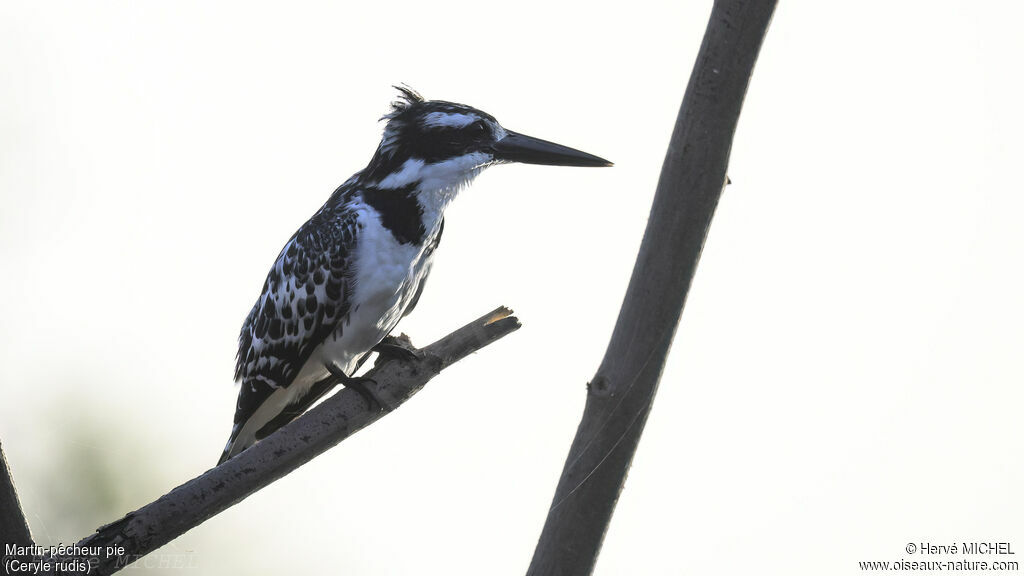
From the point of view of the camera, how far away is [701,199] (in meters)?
2.69

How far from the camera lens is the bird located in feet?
14.0

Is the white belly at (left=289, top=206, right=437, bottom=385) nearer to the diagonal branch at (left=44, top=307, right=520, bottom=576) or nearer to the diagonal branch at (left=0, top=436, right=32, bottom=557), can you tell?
the diagonal branch at (left=44, top=307, right=520, bottom=576)

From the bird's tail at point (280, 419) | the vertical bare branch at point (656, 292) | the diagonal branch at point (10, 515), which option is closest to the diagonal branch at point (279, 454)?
the diagonal branch at point (10, 515)

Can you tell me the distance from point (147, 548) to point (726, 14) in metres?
2.27

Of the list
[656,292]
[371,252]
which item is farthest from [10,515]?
[371,252]

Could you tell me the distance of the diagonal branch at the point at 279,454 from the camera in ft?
9.38

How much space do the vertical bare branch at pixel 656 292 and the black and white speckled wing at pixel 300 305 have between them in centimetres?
176

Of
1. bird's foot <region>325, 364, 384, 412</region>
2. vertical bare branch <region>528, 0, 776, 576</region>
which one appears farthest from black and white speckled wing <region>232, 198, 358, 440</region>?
vertical bare branch <region>528, 0, 776, 576</region>

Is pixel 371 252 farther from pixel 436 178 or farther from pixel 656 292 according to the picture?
pixel 656 292

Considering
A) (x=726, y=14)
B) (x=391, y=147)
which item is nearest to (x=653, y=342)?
(x=726, y=14)

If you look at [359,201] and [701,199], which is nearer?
[701,199]

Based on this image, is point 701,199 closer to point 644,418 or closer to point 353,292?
point 644,418

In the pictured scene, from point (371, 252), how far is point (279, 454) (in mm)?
1220

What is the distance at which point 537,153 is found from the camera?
14.7ft
